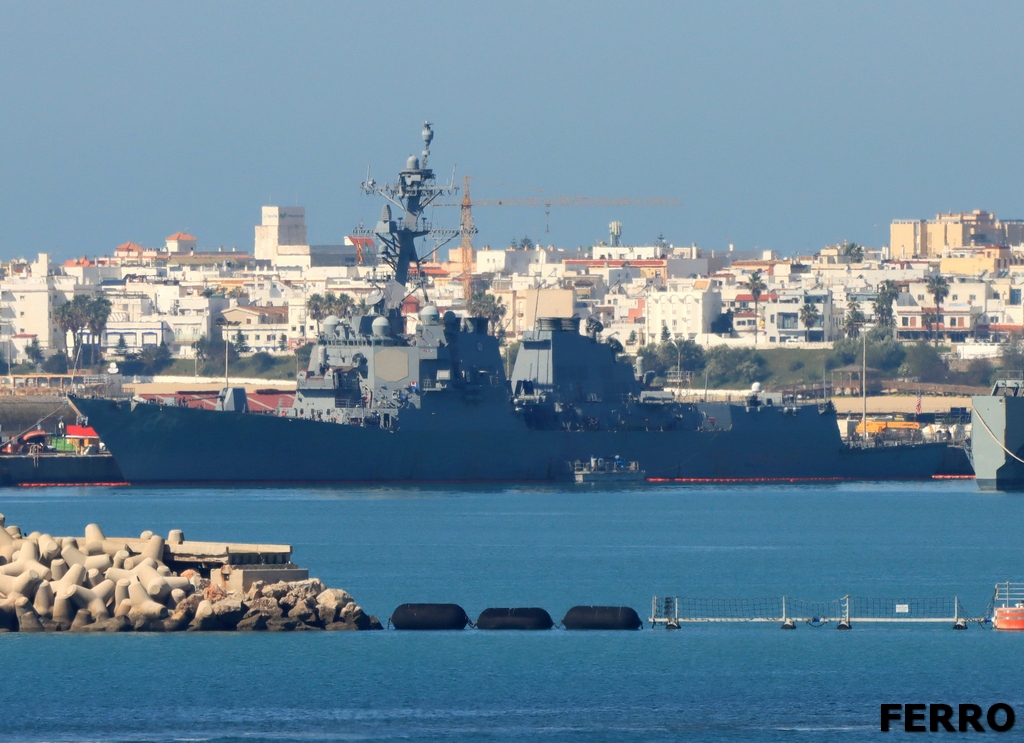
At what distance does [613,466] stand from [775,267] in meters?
95.9

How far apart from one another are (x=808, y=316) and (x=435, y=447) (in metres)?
64.3

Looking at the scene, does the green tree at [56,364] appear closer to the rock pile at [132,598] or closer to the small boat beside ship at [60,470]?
the small boat beside ship at [60,470]

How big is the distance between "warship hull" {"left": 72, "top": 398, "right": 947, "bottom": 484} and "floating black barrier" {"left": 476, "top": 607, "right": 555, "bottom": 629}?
27.3 m

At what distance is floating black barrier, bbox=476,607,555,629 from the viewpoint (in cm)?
2900

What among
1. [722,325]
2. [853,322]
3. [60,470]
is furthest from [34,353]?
[60,470]

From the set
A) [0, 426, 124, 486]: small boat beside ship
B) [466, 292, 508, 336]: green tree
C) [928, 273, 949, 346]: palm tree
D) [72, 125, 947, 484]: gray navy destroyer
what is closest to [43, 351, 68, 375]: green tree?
[466, 292, 508, 336]: green tree

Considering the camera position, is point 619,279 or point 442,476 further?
point 619,279

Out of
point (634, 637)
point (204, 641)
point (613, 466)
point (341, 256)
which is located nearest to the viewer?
point (204, 641)

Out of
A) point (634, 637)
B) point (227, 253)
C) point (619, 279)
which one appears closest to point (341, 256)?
point (227, 253)

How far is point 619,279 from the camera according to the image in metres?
155

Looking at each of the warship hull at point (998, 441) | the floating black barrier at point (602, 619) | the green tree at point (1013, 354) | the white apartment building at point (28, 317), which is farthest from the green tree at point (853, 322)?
the floating black barrier at point (602, 619)

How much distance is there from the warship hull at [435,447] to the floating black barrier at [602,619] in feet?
90.1

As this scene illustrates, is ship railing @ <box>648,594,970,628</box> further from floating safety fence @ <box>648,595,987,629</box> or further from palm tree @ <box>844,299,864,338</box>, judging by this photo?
palm tree @ <box>844,299,864,338</box>

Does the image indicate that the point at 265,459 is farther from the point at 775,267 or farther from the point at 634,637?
the point at 775,267
